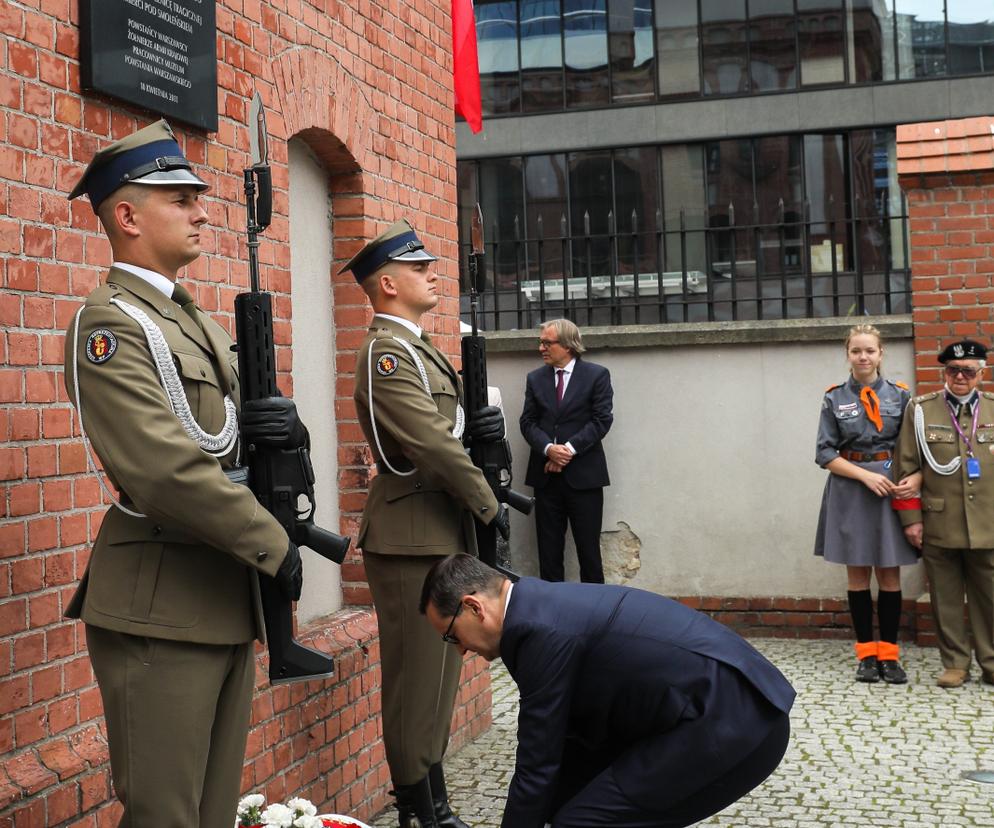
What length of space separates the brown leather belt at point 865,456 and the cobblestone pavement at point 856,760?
1276 millimetres

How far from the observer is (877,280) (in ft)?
70.0

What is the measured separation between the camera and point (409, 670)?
4762 mm

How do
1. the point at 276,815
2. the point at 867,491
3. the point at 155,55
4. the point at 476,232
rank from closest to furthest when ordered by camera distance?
the point at 276,815 < the point at 155,55 < the point at 476,232 < the point at 867,491

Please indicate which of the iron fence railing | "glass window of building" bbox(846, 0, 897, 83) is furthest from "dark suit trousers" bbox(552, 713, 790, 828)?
"glass window of building" bbox(846, 0, 897, 83)

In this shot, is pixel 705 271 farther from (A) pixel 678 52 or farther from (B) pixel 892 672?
(B) pixel 892 672

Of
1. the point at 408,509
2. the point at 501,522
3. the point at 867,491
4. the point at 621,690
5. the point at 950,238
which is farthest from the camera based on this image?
the point at 950,238

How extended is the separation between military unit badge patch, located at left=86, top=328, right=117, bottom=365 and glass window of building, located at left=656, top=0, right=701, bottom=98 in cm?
2405

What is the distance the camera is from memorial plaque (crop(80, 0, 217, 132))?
3.70 meters

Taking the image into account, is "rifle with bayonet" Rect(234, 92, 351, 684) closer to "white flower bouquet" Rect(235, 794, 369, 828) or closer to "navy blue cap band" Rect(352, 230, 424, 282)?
"white flower bouquet" Rect(235, 794, 369, 828)

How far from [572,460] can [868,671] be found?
95.7 inches

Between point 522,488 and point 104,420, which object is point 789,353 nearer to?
point 522,488

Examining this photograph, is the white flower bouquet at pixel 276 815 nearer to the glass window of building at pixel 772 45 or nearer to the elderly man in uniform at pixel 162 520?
the elderly man in uniform at pixel 162 520

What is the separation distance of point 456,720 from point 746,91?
21.3 m

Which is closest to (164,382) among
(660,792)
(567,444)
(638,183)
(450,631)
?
(450,631)
